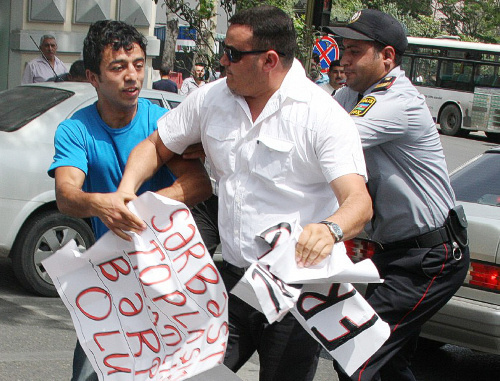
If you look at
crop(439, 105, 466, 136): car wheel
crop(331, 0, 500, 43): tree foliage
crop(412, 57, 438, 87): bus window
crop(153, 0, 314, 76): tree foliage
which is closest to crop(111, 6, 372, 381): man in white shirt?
crop(153, 0, 314, 76): tree foliage

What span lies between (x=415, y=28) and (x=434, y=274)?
154 feet

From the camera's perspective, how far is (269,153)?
282 cm

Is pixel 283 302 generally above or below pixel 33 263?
above

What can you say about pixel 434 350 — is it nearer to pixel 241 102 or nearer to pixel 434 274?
pixel 434 274

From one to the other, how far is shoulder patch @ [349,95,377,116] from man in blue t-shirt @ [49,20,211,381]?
75 cm

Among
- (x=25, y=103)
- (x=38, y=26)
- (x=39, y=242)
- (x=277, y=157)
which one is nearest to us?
(x=277, y=157)

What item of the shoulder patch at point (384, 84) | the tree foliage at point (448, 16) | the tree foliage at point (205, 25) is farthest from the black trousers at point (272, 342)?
the tree foliage at point (448, 16)

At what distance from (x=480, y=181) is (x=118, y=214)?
11.1ft

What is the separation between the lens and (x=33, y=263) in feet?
20.8

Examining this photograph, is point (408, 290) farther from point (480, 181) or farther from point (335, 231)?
point (480, 181)

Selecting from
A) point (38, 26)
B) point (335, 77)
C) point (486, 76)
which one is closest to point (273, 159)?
point (335, 77)

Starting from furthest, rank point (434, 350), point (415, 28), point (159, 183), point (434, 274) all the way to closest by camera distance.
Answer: point (415, 28), point (434, 350), point (434, 274), point (159, 183)

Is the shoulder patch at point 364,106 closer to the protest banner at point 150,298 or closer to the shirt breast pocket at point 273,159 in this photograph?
the shirt breast pocket at point 273,159

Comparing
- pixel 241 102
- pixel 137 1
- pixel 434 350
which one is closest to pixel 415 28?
pixel 137 1
